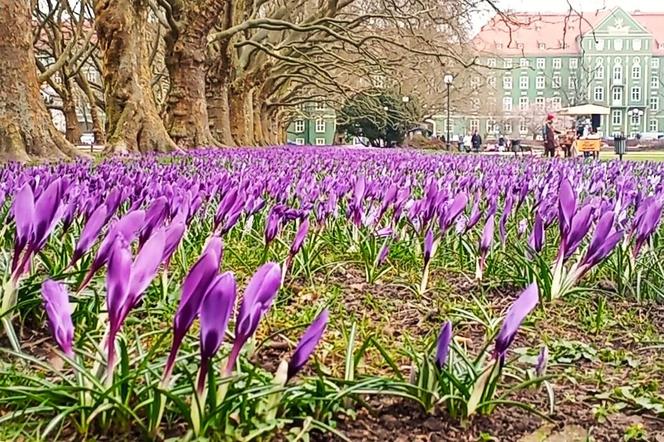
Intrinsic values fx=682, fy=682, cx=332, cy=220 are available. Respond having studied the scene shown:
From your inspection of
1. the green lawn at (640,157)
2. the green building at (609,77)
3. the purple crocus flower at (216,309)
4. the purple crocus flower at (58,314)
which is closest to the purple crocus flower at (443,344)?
the purple crocus flower at (216,309)

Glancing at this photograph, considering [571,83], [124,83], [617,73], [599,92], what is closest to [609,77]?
[617,73]

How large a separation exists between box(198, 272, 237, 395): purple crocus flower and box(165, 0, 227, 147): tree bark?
13.3 meters

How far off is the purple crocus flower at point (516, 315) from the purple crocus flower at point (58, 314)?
0.66 metres

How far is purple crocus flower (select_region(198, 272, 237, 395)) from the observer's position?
859 mm

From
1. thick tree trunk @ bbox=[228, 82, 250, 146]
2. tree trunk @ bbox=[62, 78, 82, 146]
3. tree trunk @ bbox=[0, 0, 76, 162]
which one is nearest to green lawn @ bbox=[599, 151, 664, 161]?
thick tree trunk @ bbox=[228, 82, 250, 146]

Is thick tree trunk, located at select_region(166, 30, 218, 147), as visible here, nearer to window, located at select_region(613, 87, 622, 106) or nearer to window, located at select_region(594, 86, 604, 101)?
→ window, located at select_region(594, 86, 604, 101)

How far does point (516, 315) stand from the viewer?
1071 millimetres

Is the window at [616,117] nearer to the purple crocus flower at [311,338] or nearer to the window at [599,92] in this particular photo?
the window at [599,92]

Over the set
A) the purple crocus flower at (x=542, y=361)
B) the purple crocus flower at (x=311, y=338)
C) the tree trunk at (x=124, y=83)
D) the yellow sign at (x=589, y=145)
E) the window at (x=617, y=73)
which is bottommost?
the purple crocus flower at (x=542, y=361)

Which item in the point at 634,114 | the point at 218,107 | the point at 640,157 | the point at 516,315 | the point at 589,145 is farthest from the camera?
the point at 634,114

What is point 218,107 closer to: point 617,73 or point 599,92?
point 599,92

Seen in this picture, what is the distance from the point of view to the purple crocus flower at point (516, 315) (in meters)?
1.05

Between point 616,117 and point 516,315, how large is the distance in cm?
10110

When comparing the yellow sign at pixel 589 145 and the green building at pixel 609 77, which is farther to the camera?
the green building at pixel 609 77
